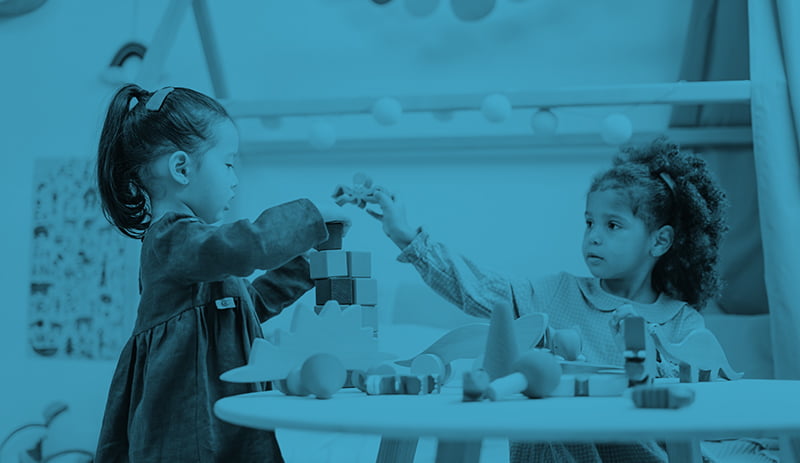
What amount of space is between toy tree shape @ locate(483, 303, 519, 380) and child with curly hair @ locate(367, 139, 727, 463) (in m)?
0.51

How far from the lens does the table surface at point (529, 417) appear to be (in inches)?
16.4

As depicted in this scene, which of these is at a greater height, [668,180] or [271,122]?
[271,122]

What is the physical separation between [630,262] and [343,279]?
1.93 feet

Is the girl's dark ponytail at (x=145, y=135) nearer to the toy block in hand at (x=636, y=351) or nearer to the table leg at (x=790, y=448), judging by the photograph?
the toy block in hand at (x=636, y=351)

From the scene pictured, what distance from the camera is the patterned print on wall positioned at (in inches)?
70.2

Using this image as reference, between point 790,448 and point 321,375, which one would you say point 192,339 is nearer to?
point 321,375

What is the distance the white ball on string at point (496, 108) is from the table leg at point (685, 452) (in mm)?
620

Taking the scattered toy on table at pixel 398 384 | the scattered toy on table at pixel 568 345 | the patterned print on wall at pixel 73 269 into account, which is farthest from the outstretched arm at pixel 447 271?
the patterned print on wall at pixel 73 269

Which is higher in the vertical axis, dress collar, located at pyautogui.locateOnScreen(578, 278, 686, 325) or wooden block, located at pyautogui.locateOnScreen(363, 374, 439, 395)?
dress collar, located at pyautogui.locateOnScreen(578, 278, 686, 325)

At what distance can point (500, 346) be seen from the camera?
627 millimetres

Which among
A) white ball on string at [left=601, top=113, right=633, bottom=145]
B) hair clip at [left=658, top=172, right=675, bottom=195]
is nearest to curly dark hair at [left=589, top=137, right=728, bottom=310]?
hair clip at [left=658, top=172, right=675, bottom=195]

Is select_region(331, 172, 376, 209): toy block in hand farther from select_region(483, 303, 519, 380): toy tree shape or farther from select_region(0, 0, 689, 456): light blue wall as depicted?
select_region(0, 0, 689, 456): light blue wall

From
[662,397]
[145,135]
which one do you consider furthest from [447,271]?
[662,397]

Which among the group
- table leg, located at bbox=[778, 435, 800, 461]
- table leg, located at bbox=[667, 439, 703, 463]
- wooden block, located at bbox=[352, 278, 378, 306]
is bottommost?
table leg, located at bbox=[778, 435, 800, 461]
